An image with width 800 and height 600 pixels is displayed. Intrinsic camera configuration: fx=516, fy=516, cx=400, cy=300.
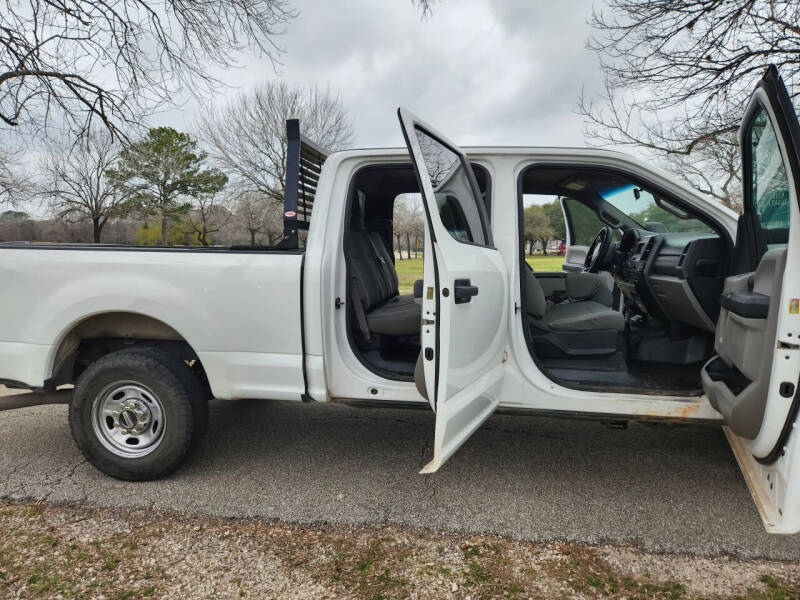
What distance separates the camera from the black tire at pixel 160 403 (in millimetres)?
2979

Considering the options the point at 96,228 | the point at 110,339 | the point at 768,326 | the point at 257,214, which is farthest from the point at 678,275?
the point at 96,228

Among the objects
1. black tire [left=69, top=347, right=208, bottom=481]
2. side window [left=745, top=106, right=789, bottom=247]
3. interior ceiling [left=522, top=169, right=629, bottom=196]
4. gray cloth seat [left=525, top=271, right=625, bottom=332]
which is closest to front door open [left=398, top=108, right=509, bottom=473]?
gray cloth seat [left=525, top=271, right=625, bottom=332]

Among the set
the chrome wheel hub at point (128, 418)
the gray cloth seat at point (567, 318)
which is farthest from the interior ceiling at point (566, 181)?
the chrome wheel hub at point (128, 418)

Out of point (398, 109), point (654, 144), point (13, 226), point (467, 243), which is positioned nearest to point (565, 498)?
point (467, 243)

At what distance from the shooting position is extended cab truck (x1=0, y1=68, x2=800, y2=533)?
2568 mm

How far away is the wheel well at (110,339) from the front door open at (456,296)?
67.9 inches

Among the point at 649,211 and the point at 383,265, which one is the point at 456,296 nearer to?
the point at 649,211

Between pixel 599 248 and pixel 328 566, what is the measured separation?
3.31 meters

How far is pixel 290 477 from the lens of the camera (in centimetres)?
316

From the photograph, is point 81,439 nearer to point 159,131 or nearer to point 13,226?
point 13,226

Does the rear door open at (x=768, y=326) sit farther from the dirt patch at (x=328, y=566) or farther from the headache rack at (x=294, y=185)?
the headache rack at (x=294, y=185)

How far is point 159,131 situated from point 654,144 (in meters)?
31.8

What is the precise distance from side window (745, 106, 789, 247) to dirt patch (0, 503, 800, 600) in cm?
153

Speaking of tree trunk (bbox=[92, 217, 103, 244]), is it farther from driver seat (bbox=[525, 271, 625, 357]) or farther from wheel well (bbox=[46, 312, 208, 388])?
driver seat (bbox=[525, 271, 625, 357])
